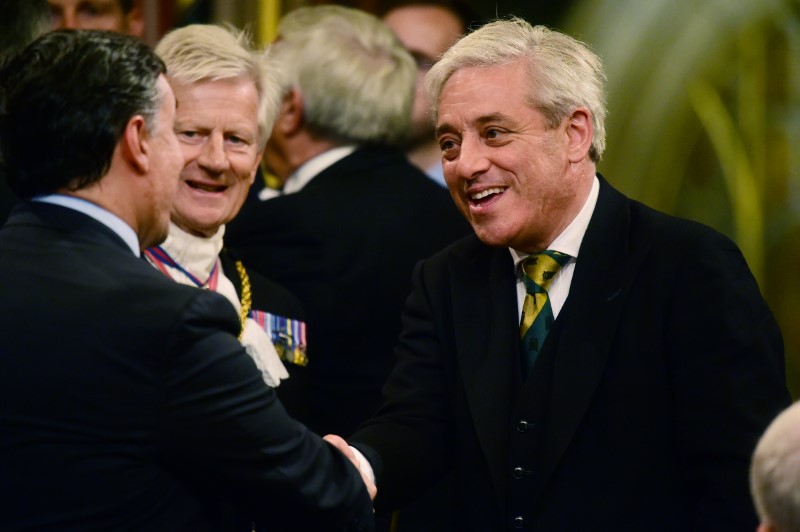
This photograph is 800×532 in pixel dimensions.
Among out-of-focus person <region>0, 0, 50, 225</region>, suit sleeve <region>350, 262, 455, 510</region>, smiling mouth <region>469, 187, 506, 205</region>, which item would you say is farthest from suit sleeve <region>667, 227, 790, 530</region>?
out-of-focus person <region>0, 0, 50, 225</region>

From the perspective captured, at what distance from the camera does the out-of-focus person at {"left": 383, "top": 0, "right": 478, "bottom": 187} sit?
4.90m

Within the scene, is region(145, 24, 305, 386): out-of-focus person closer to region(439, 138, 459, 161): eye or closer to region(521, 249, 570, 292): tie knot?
region(439, 138, 459, 161): eye

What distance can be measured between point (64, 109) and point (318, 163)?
1514 millimetres

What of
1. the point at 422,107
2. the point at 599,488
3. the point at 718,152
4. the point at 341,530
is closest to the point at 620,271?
the point at 599,488

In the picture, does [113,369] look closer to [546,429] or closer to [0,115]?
[0,115]

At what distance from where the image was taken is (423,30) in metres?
4.93

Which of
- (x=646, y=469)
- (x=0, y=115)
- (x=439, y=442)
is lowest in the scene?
(x=439, y=442)

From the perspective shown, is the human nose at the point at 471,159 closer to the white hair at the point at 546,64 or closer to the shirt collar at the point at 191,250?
the white hair at the point at 546,64

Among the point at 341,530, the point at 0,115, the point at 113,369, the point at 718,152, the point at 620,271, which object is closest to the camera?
the point at 113,369

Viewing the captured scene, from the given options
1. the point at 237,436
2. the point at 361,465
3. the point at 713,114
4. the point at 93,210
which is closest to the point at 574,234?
the point at 361,465

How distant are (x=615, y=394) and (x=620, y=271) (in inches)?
9.9

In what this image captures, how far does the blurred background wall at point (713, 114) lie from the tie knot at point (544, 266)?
162 centimetres

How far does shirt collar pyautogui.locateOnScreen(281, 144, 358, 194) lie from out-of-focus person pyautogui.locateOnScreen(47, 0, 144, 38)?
2.72 ft

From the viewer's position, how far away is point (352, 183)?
3660 mm
